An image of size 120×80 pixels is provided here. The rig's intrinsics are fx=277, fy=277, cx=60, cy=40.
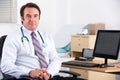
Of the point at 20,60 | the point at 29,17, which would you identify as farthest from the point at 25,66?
the point at 29,17

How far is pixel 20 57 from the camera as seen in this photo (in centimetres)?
283

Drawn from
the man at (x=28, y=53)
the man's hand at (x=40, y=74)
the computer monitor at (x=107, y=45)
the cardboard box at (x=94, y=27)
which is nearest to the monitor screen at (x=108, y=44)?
the computer monitor at (x=107, y=45)

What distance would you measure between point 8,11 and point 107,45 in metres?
2.61

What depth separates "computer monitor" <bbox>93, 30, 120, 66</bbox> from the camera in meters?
3.00

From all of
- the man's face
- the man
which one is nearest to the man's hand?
the man

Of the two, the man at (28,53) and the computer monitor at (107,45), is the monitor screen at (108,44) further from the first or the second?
the man at (28,53)

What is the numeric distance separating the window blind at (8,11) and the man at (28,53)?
2.18 meters

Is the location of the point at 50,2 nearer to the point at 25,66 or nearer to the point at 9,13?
the point at 9,13

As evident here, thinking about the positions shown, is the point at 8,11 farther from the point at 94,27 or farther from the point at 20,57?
the point at 20,57

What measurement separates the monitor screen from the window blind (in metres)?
2.40

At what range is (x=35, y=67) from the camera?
2.86m

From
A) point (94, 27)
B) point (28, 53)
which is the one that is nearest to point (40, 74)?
point (28, 53)

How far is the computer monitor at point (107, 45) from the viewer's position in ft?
9.85

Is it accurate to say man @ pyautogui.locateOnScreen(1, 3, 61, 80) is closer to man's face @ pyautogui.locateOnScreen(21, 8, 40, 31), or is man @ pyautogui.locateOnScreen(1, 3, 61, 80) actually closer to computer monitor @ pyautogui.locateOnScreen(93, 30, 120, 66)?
man's face @ pyautogui.locateOnScreen(21, 8, 40, 31)
